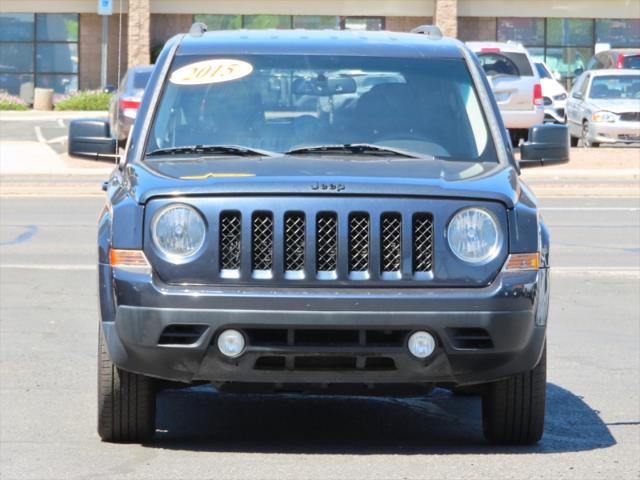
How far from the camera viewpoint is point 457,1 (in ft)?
Result: 149

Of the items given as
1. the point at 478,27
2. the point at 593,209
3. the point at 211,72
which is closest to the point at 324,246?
the point at 211,72

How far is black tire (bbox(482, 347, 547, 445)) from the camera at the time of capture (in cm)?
636

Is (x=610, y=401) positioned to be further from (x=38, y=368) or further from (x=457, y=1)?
(x=457, y=1)

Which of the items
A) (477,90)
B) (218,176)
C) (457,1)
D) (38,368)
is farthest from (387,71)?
(457,1)

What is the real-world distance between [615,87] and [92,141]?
23.0 m

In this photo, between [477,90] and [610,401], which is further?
[610,401]

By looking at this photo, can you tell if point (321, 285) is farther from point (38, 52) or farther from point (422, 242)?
point (38, 52)

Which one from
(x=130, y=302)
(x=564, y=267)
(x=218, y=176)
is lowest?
(x=564, y=267)

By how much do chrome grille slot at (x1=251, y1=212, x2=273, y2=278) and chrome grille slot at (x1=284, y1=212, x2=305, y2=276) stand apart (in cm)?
6

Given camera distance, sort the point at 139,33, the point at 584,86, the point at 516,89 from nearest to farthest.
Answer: the point at 516,89 < the point at 584,86 < the point at 139,33

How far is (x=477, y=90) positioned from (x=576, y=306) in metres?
4.26

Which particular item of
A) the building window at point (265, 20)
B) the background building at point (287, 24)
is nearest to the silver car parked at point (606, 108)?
the background building at point (287, 24)

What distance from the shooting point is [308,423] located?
7.13 m

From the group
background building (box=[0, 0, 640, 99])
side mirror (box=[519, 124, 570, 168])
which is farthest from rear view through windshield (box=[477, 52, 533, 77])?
side mirror (box=[519, 124, 570, 168])
